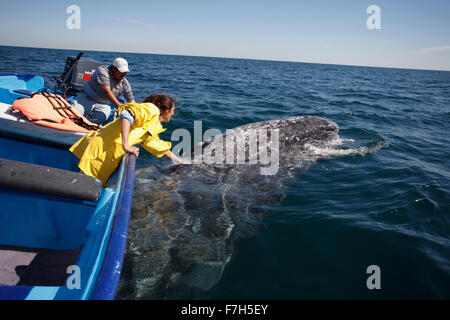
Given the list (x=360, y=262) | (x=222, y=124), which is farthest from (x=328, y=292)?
(x=222, y=124)

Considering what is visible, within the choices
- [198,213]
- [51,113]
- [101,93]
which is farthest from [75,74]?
[198,213]

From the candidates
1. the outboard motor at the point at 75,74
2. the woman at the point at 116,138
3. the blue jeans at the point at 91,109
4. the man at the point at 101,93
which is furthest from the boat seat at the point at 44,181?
the outboard motor at the point at 75,74

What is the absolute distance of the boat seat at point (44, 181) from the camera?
8.78 feet

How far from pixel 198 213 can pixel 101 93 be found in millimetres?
3922

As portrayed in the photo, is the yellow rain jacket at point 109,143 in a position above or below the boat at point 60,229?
above

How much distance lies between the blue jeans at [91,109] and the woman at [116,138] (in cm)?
277

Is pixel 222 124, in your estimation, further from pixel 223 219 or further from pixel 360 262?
pixel 360 262

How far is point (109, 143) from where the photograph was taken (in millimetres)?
3818

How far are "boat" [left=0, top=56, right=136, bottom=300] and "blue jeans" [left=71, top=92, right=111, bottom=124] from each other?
3.26 meters

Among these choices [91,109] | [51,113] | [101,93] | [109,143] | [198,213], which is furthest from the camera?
[91,109]

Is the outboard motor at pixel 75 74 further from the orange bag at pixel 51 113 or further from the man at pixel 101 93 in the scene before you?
the orange bag at pixel 51 113

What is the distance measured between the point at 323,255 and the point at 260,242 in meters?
0.85

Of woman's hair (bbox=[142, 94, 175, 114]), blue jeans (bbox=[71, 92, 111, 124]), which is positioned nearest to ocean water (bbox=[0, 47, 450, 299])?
blue jeans (bbox=[71, 92, 111, 124])

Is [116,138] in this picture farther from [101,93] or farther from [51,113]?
[101,93]
